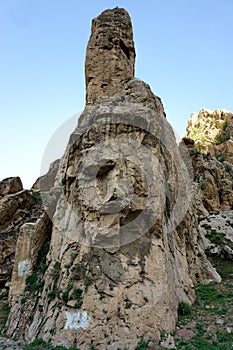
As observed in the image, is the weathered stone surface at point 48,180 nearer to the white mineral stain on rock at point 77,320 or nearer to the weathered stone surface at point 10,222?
the weathered stone surface at point 10,222

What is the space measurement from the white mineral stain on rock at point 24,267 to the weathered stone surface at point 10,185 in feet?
33.5

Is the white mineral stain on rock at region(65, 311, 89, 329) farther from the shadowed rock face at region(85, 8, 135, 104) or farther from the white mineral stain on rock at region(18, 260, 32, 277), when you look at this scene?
the shadowed rock face at region(85, 8, 135, 104)

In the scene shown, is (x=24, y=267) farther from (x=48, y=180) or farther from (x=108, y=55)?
(x=48, y=180)

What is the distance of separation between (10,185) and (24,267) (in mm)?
10900

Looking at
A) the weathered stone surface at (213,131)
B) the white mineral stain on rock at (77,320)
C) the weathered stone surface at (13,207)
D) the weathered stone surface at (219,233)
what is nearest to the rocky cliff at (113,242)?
the white mineral stain on rock at (77,320)

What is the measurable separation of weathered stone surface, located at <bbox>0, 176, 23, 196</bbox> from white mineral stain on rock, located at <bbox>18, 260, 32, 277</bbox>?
10.2 m

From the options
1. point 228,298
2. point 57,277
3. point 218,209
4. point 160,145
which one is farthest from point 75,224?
point 218,209

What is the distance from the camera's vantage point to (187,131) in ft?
249

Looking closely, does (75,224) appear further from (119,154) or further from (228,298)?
(228,298)

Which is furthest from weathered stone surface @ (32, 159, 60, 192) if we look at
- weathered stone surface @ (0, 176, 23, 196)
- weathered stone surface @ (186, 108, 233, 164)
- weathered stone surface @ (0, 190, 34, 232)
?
weathered stone surface @ (186, 108, 233, 164)

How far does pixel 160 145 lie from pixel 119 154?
2327 mm

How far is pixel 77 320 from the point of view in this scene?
406 inches

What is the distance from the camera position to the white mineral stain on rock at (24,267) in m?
15.2

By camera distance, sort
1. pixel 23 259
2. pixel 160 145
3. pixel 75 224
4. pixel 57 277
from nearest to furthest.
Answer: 1. pixel 57 277
2. pixel 75 224
3. pixel 160 145
4. pixel 23 259
